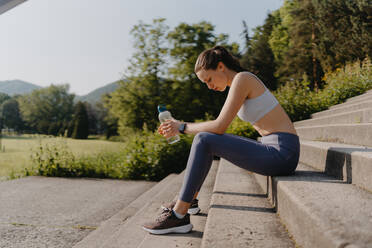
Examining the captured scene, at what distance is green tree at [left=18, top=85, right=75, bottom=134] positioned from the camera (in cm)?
5308

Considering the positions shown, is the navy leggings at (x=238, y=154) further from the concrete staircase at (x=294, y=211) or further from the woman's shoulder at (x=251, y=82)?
the woman's shoulder at (x=251, y=82)

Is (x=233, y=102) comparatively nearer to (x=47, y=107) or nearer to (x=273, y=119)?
(x=273, y=119)

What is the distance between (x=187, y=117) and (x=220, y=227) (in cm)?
2068

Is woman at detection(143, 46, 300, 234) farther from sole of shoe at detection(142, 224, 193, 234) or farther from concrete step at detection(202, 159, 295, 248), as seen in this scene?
concrete step at detection(202, 159, 295, 248)

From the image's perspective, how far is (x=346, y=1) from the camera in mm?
19281

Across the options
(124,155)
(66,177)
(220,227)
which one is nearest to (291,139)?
(220,227)

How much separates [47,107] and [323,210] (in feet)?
210

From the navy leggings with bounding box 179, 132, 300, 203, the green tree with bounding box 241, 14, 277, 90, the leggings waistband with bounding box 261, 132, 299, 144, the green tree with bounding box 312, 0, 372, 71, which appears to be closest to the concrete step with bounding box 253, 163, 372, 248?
the navy leggings with bounding box 179, 132, 300, 203

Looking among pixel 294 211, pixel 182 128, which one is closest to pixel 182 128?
pixel 182 128

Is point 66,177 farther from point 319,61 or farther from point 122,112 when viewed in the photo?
point 319,61

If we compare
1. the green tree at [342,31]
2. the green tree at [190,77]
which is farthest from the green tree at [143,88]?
the green tree at [342,31]

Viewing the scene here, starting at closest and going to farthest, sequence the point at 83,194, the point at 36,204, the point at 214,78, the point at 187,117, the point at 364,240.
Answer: the point at 364,240, the point at 214,78, the point at 36,204, the point at 83,194, the point at 187,117

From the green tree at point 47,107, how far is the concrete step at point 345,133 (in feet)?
178

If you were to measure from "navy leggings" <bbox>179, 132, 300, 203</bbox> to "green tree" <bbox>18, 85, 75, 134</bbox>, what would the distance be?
54761 millimetres
